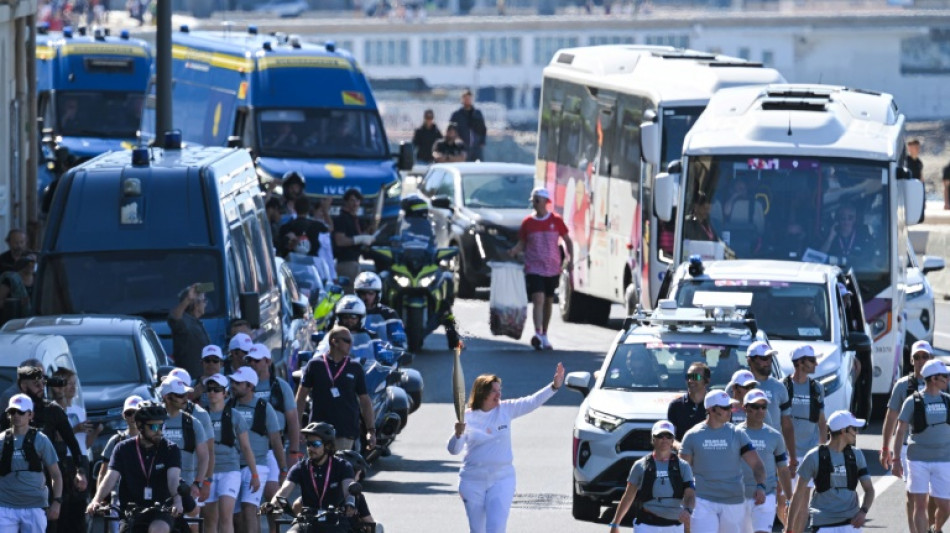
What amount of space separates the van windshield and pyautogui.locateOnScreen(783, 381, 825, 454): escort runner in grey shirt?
5146 millimetres

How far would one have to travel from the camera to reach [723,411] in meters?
14.7

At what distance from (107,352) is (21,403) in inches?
136

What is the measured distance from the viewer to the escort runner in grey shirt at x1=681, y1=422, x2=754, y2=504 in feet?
48.3

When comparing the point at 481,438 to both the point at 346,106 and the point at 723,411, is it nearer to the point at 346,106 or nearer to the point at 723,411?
the point at 723,411

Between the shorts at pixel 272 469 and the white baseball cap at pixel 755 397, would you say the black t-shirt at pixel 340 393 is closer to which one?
the shorts at pixel 272 469

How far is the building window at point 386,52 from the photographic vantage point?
149m

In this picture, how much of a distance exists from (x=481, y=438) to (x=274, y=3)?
149m

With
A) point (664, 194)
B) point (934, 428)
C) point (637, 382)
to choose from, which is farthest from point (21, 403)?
point (664, 194)

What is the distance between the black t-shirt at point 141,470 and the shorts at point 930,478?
5844mm

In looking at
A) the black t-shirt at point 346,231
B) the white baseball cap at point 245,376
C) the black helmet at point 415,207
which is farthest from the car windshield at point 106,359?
the black t-shirt at point 346,231

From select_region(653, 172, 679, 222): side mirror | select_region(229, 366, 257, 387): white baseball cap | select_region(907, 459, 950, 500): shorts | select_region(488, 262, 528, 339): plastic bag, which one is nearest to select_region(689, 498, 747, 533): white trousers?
select_region(907, 459, 950, 500): shorts

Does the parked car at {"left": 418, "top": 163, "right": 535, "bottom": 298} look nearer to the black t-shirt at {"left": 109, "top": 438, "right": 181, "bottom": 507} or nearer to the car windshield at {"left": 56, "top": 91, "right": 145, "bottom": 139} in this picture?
the car windshield at {"left": 56, "top": 91, "right": 145, "bottom": 139}

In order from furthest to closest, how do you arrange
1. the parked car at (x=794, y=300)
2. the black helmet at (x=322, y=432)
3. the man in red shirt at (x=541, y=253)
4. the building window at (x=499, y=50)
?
the building window at (x=499, y=50) < the man in red shirt at (x=541, y=253) < the parked car at (x=794, y=300) < the black helmet at (x=322, y=432)

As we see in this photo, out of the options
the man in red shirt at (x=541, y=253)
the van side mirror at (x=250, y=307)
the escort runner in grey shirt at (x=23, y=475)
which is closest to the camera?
the escort runner in grey shirt at (x=23, y=475)
